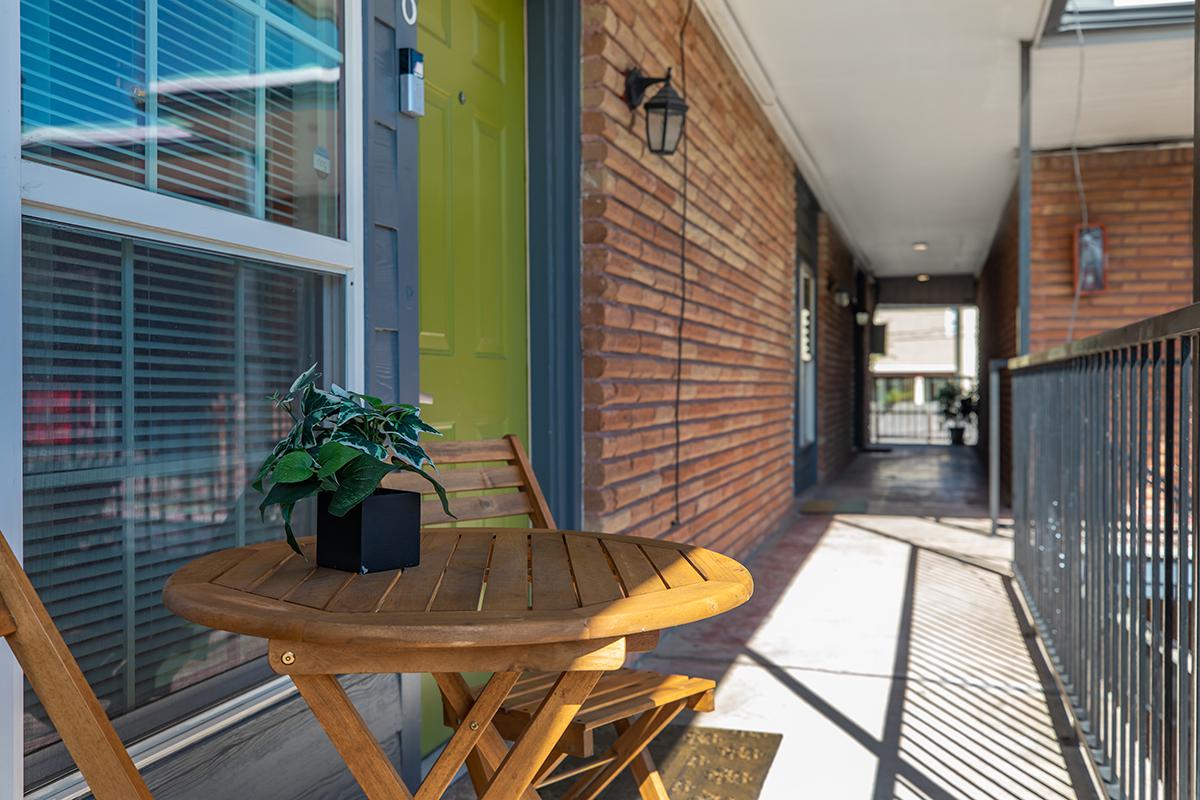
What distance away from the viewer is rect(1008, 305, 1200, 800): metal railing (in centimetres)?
144

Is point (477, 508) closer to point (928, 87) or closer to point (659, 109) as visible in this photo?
point (659, 109)

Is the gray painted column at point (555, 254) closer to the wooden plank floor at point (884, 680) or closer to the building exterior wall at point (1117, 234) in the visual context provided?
the wooden plank floor at point (884, 680)

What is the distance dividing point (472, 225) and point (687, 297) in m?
1.61

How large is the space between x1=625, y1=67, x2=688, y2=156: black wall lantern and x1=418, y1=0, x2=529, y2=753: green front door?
45 centimetres

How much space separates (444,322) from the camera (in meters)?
2.44

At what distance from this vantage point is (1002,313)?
980 cm

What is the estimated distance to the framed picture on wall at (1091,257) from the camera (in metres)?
6.70

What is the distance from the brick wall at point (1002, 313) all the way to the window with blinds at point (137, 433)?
19.0 ft

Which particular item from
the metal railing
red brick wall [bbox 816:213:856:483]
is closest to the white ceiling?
red brick wall [bbox 816:213:856:483]

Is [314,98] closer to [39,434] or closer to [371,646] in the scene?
[39,434]

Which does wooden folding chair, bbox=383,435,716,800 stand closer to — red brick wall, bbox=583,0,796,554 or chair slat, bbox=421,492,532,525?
chair slat, bbox=421,492,532,525

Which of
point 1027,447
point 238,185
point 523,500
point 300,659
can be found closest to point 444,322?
point 523,500

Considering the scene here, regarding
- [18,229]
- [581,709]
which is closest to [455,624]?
[581,709]

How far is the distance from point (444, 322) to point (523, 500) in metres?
0.61
